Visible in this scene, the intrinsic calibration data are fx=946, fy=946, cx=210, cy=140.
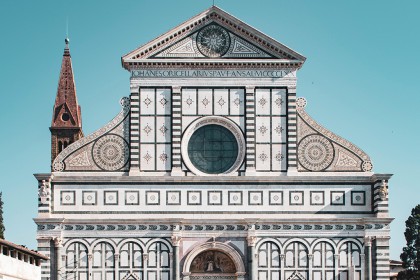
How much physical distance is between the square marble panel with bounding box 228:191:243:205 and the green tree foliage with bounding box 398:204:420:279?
7.17m

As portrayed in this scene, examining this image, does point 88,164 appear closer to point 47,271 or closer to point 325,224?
point 47,271

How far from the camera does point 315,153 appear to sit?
3638 cm

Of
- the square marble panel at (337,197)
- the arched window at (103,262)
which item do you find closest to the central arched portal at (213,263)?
the arched window at (103,262)

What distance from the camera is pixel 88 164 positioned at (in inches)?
1419

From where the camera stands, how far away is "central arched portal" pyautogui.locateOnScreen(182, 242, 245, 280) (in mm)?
35281

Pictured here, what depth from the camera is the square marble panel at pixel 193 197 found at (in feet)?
117

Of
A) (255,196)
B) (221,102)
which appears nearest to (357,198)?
(255,196)

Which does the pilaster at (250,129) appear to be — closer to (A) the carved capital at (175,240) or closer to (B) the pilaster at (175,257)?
(A) the carved capital at (175,240)

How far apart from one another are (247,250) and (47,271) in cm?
745

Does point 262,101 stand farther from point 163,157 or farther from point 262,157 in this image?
point 163,157

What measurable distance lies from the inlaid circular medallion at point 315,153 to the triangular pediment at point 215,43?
3.03 meters

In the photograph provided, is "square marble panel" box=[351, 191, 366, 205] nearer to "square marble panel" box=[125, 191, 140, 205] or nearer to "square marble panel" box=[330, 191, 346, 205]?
"square marble panel" box=[330, 191, 346, 205]

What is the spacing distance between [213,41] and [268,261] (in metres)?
8.81

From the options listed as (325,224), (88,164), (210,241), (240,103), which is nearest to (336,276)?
(325,224)
